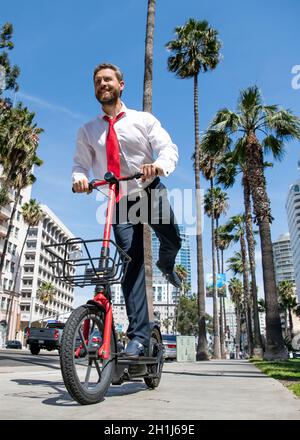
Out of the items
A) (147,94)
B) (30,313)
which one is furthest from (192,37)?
(30,313)

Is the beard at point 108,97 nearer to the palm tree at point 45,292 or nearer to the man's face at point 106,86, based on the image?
the man's face at point 106,86

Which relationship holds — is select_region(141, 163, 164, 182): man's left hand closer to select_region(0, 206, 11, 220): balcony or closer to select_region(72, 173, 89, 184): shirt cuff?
select_region(72, 173, 89, 184): shirt cuff

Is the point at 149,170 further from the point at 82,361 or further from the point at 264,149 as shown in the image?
the point at 264,149

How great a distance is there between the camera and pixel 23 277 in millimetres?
81875

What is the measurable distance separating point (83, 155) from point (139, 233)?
0.80 m

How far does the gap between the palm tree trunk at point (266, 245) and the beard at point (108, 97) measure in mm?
13042

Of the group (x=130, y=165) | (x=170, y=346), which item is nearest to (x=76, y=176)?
(x=130, y=165)

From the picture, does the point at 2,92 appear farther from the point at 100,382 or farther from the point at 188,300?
the point at 188,300

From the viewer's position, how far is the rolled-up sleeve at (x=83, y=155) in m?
3.27

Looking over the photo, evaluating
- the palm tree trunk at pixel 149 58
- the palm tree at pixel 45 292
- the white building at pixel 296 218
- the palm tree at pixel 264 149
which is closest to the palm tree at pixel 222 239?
the palm tree at pixel 264 149

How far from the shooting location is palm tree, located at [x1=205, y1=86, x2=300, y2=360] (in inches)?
589

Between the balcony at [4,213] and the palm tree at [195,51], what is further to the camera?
the balcony at [4,213]

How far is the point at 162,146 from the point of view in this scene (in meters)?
3.11

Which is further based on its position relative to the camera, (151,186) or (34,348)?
(34,348)
